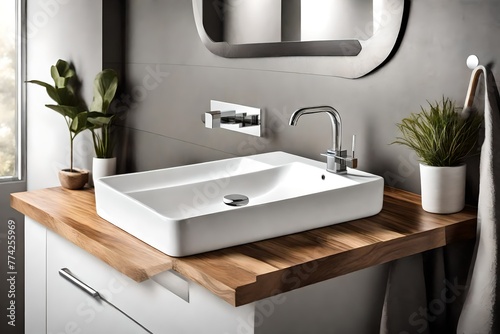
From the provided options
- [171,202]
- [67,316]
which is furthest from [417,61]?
[67,316]

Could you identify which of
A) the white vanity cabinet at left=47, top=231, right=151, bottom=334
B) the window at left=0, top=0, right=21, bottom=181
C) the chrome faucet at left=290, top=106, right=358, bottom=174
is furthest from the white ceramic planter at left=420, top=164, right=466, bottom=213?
the window at left=0, top=0, right=21, bottom=181

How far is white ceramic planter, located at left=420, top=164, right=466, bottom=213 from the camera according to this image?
146cm

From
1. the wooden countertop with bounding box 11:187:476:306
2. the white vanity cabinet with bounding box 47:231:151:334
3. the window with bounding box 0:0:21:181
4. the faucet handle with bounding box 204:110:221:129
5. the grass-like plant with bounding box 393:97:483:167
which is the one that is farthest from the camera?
the window with bounding box 0:0:21:181

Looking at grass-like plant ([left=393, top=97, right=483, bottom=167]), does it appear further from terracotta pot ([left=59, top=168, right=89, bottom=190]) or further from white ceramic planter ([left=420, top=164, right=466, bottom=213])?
terracotta pot ([left=59, top=168, right=89, bottom=190])

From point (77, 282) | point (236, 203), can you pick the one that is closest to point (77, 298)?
point (77, 282)

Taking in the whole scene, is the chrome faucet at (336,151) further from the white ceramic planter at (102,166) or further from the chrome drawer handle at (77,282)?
the white ceramic planter at (102,166)

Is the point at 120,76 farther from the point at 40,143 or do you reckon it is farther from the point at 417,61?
the point at 417,61

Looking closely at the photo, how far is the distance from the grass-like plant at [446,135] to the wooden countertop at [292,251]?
0.14 m

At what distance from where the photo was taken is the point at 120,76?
105 inches

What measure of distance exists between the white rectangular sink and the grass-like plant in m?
0.13

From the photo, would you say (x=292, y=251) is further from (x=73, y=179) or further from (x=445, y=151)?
(x=73, y=179)

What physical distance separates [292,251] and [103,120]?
1.41m

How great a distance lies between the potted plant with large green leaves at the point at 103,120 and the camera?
2.50m

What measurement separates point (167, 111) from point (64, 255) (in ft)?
2.74
